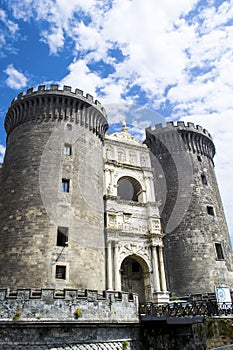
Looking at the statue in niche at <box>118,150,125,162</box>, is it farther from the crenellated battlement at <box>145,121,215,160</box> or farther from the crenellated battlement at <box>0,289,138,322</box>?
the crenellated battlement at <box>0,289,138,322</box>

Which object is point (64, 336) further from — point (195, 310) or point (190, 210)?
point (190, 210)

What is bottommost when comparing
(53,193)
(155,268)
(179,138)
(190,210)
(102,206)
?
(155,268)

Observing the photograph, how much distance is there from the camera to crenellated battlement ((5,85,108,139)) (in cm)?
2514

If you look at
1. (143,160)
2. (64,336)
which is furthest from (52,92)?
(64,336)

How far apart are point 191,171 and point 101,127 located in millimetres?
9783

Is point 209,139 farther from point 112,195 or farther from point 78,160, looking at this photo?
point 78,160

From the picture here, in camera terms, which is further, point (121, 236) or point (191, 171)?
point (191, 171)

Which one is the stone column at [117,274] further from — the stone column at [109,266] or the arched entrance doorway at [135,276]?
the arched entrance doorway at [135,276]

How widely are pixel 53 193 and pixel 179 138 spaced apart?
15.6 meters

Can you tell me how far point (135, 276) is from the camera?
26359 mm

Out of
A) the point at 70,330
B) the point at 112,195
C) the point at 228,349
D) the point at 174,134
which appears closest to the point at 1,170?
the point at 112,195

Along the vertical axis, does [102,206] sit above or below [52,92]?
below

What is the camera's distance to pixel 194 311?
1534 centimetres

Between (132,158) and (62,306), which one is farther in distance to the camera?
(132,158)
